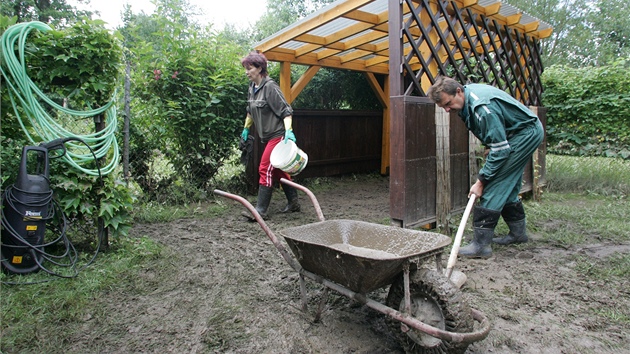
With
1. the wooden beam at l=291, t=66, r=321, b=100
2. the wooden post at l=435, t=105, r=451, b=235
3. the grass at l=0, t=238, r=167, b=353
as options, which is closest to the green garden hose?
the grass at l=0, t=238, r=167, b=353

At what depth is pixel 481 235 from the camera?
3.18 meters

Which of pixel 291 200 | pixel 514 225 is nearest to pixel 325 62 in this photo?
pixel 291 200

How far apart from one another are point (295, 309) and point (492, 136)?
182 centimetres

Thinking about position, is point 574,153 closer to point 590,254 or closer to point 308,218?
point 590,254

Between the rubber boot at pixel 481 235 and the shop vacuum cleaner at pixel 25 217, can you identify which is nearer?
the shop vacuum cleaner at pixel 25 217

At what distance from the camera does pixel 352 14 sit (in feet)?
13.9

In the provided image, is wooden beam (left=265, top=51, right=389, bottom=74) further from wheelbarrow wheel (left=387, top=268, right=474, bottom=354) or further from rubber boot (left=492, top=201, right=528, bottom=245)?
wheelbarrow wheel (left=387, top=268, right=474, bottom=354)

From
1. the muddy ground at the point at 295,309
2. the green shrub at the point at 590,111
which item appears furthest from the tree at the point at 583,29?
the muddy ground at the point at 295,309

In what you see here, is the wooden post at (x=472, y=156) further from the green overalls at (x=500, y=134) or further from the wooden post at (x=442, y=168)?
the green overalls at (x=500, y=134)

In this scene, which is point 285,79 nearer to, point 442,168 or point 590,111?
point 442,168

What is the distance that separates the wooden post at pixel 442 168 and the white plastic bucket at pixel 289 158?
1.33m

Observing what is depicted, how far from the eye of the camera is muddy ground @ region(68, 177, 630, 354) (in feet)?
6.51

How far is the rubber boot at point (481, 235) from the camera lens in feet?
10.2

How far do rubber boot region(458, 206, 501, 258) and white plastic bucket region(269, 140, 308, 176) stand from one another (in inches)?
66.1
